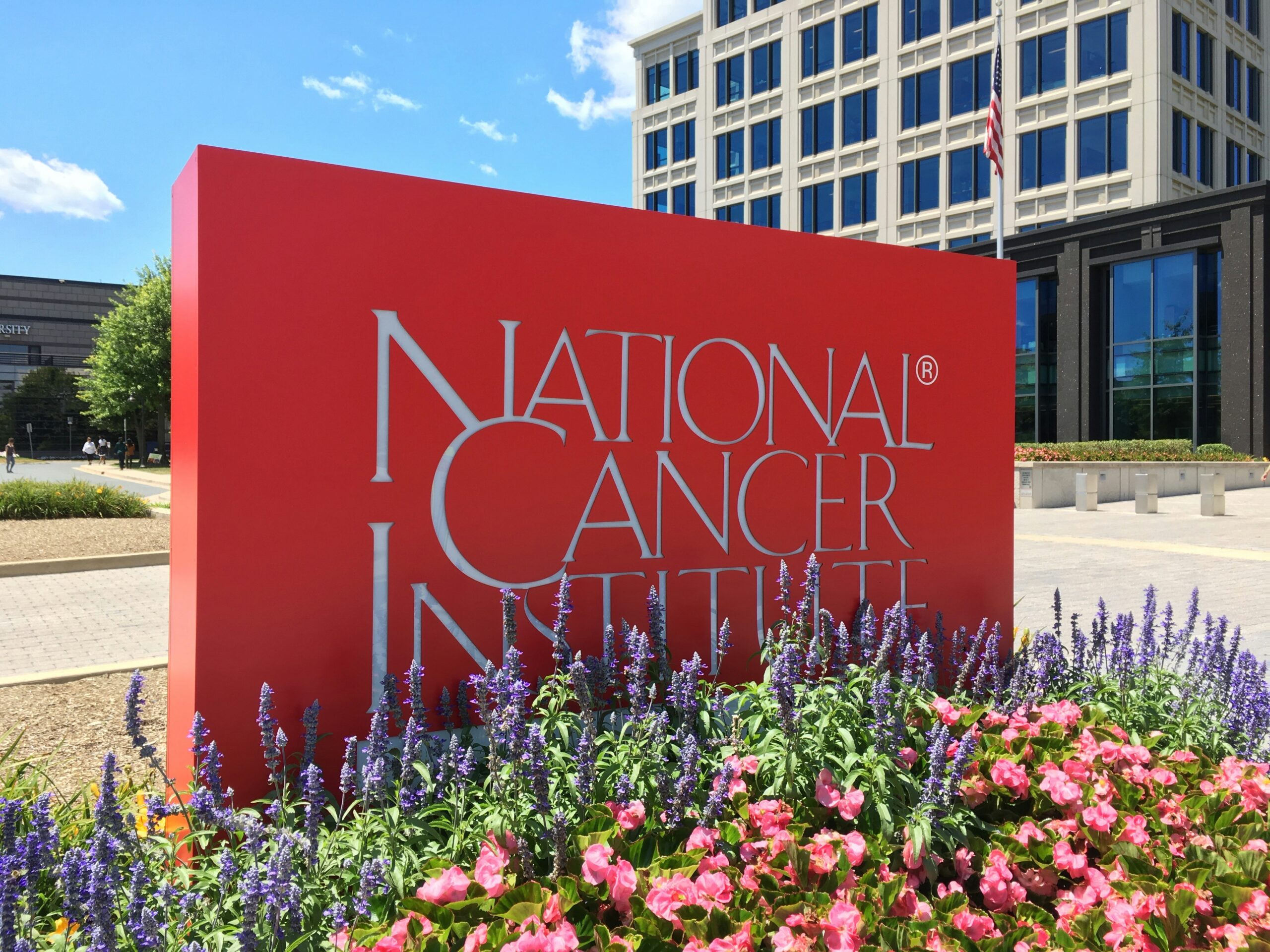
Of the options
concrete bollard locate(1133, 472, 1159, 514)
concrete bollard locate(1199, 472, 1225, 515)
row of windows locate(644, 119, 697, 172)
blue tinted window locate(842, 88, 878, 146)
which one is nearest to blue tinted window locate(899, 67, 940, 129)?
blue tinted window locate(842, 88, 878, 146)

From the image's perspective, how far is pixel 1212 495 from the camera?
17.3m

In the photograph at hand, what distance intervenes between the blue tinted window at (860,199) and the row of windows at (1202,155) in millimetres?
11321

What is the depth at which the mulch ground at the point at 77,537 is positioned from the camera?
12086mm

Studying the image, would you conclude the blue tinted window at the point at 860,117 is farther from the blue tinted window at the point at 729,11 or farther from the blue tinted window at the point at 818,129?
the blue tinted window at the point at 729,11

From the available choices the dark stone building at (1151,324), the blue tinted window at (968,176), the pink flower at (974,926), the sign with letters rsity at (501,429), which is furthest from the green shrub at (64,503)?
the blue tinted window at (968,176)

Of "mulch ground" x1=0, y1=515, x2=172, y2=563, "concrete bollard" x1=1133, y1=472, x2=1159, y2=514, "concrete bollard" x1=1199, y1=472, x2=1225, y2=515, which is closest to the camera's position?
"mulch ground" x1=0, y1=515, x2=172, y2=563

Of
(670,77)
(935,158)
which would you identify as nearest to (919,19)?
(935,158)

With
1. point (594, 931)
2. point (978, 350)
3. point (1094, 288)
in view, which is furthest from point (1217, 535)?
point (1094, 288)

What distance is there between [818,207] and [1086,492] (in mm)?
23564

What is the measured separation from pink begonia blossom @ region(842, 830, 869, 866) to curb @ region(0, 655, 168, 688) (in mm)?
5091

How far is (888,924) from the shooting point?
6.97 ft

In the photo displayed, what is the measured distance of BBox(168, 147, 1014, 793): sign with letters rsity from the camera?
3.06 metres

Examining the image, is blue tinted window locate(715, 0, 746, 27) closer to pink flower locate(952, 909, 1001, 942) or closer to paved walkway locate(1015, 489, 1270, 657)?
paved walkway locate(1015, 489, 1270, 657)

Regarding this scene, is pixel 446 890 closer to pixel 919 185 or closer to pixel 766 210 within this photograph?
pixel 919 185
